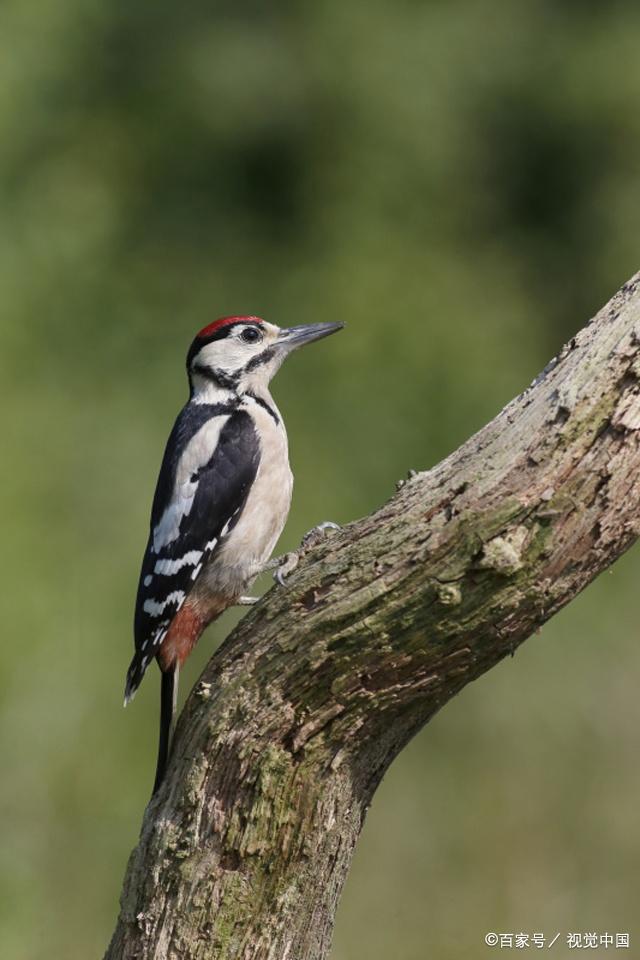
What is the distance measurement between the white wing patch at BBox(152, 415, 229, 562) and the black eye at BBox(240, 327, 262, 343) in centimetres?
38

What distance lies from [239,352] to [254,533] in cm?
64

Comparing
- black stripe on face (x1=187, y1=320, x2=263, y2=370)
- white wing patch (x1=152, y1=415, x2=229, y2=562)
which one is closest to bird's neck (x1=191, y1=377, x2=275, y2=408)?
black stripe on face (x1=187, y1=320, x2=263, y2=370)

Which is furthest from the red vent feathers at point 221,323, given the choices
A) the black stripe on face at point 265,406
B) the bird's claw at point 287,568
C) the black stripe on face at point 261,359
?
the bird's claw at point 287,568

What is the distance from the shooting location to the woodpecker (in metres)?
3.68

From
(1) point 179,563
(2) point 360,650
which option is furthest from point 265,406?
(2) point 360,650

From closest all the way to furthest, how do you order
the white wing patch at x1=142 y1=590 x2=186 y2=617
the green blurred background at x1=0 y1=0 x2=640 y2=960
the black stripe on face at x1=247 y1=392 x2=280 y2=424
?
1. the white wing patch at x1=142 y1=590 x2=186 y2=617
2. the black stripe on face at x1=247 y1=392 x2=280 y2=424
3. the green blurred background at x1=0 y1=0 x2=640 y2=960

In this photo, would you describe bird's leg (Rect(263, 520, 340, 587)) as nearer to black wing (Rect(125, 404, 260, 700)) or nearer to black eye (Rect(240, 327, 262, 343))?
black wing (Rect(125, 404, 260, 700))

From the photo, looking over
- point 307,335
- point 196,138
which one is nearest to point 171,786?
point 307,335

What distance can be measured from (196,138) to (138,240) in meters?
0.78

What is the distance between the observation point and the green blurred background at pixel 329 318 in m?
5.25

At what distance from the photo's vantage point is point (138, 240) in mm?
8734

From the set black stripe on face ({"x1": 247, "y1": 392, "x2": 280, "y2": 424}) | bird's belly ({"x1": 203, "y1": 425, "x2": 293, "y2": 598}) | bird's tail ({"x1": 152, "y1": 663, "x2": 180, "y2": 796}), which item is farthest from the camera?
black stripe on face ({"x1": 247, "y1": 392, "x2": 280, "y2": 424})

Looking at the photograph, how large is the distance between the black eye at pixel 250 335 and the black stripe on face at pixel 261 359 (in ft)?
0.16

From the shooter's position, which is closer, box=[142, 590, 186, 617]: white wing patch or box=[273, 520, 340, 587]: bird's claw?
box=[273, 520, 340, 587]: bird's claw
